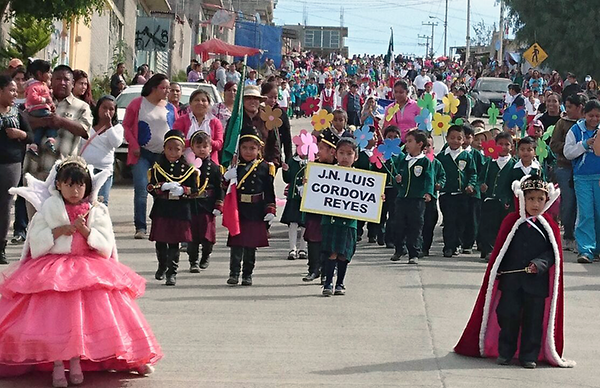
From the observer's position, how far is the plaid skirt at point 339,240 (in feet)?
36.8

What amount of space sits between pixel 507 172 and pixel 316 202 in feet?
11.3

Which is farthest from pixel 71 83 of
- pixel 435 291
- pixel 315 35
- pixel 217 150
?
pixel 315 35

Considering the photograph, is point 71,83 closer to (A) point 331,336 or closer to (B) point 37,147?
(B) point 37,147

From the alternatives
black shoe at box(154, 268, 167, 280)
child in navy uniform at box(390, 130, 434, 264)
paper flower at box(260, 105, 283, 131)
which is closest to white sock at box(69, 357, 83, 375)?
black shoe at box(154, 268, 167, 280)

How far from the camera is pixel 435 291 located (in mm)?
11891

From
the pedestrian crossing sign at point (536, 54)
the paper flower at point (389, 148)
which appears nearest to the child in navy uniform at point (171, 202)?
the paper flower at point (389, 148)

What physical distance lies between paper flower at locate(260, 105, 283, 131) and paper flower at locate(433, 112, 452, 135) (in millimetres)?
2597

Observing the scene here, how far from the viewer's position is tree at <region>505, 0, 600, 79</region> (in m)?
51.9

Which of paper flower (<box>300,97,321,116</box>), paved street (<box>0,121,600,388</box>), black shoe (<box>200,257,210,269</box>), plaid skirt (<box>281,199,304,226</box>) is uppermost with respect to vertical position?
paper flower (<box>300,97,321,116</box>)

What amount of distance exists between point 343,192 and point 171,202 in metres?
1.62

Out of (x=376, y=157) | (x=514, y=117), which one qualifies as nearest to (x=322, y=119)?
(x=376, y=157)

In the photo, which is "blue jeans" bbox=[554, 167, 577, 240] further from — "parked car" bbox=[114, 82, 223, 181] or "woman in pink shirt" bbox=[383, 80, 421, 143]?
"parked car" bbox=[114, 82, 223, 181]

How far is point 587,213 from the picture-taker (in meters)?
14.3

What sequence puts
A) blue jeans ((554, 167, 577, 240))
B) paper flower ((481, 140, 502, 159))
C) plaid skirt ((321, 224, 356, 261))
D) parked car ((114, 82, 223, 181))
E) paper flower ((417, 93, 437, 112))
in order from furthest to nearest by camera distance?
parked car ((114, 82, 223, 181))
paper flower ((417, 93, 437, 112))
blue jeans ((554, 167, 577, 240))
paper flower ((481, 140, 502, 159))
plaid skirt ((321, 224, 356, 261))
